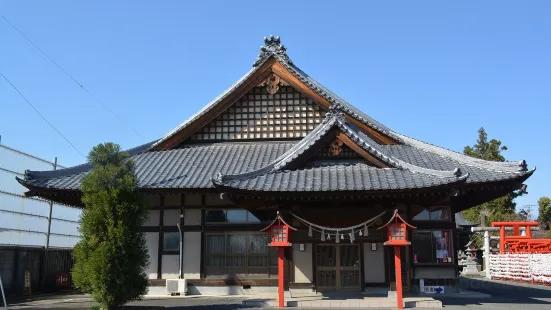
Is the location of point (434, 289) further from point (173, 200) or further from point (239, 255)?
point (173, 200)

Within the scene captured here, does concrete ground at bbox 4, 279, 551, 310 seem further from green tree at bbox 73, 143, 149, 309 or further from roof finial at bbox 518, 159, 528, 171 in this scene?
roof finial at bbox 518, 159, 528, 171

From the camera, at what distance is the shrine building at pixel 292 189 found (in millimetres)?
15641

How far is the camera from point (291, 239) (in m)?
16.5

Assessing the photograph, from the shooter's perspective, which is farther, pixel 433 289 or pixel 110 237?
pixel 433 289

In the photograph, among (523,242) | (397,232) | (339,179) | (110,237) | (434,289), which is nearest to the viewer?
(110,237)

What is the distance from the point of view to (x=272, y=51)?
21625mm

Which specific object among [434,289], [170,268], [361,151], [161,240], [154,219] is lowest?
[434,289]

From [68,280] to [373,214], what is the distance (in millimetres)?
14763

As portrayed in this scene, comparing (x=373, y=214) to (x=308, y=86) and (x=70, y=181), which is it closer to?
(x=308, y=86)

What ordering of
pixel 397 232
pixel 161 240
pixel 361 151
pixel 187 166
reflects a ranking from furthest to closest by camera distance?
pixel 187 166 < pixel 161 240 < pixel 361 151 < pixel 397 232

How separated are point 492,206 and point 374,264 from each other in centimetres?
3453

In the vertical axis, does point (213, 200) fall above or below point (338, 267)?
above

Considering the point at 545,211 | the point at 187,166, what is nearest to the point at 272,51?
the point at 187,166

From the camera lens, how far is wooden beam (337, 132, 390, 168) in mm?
16609
